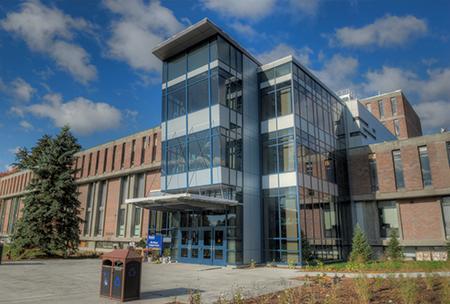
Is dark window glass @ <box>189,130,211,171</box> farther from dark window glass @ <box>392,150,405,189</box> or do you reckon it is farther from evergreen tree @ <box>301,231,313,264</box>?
dark window glass @ <box>392,150,405,189</box>

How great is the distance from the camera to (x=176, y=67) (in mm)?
24875

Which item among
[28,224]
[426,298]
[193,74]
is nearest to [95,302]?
[426,298]

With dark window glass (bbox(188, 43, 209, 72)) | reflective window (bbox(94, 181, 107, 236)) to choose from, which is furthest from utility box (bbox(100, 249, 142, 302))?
reflective window (bbox(94, 181, 107, 236))

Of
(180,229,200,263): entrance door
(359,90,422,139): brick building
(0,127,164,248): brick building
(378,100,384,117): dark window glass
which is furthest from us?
(378,100,384,117): dark window glass

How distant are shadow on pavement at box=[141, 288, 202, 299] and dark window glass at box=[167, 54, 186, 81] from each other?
16.4 meters

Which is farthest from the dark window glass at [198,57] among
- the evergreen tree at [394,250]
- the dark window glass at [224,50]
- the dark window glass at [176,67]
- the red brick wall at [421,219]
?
the red brick wall at [421,219]

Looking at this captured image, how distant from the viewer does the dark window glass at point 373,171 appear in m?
27.5

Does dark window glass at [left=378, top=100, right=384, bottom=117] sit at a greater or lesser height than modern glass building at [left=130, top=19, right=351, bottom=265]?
greater

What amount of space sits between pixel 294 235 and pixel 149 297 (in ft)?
41.4

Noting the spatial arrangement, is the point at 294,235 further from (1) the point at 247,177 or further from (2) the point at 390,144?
(2) the point at 390,144

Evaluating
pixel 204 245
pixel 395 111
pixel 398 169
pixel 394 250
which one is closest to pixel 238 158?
pixel 204 245

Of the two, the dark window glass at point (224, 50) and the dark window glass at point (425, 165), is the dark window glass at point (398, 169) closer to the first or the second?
the dark window glass at point (425, 165)

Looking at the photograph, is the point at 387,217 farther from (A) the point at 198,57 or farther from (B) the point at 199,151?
(A) the point at 198,57

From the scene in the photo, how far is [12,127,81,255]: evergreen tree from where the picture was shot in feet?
80.0
